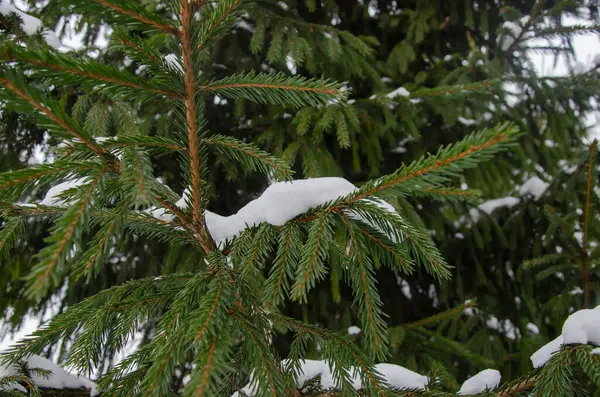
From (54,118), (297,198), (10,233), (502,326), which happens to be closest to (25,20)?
(10,233)

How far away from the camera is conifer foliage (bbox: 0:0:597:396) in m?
0.69

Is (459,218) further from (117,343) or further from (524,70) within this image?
(117,343)

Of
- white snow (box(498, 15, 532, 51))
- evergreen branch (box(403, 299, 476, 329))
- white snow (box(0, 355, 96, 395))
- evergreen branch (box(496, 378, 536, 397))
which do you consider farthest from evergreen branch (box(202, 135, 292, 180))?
white snow (box(498, 15, 532, 51))

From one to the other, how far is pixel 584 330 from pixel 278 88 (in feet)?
3.06

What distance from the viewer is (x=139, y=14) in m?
0.81

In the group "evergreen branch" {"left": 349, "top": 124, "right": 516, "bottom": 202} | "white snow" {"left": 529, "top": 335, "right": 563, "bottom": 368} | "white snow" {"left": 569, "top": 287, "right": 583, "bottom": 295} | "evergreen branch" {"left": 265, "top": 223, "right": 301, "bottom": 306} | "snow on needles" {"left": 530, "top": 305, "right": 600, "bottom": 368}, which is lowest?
"white snow" {"left": 569, "top": 287, "right": 583, "bottom": 295}

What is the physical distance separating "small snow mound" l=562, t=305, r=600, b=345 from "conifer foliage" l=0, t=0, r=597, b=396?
0.12ft

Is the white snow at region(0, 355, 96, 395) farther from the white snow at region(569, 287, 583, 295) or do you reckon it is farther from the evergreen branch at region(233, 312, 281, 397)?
the white snow at region(569, 287, 583, 295)

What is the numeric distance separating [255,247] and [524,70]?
2987mm

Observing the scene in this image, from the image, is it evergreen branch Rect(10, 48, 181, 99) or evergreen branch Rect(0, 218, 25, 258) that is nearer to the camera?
evergreen branch Rect(10, 48, 181, 99)

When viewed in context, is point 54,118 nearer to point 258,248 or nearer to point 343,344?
point 258,248

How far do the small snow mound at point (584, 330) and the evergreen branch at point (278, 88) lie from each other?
798 millimetres

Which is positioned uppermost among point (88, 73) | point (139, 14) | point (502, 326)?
point (139, 14)

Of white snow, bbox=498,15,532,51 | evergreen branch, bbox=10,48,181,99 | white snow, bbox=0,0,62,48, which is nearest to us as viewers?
evergreen branch, bbox=10,48,181,99
